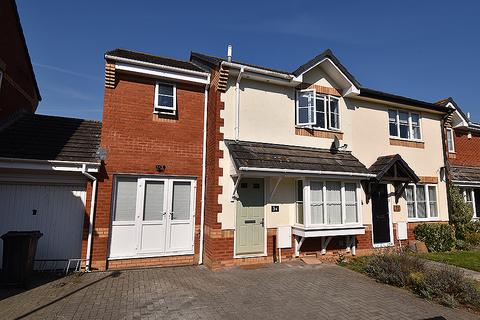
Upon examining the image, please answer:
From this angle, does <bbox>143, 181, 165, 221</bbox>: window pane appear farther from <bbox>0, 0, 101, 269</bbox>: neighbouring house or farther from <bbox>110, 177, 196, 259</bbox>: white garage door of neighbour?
<bbox>0, 0, 101, 269</bbox>: neighbouring house

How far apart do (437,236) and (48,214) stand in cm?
1322

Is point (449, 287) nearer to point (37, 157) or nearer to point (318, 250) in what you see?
point (318, 250)

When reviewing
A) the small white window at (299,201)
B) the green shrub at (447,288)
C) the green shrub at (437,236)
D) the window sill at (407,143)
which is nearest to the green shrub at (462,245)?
the green shrub at (437,236)

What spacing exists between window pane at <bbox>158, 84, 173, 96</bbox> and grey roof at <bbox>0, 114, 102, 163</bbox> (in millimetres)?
2521

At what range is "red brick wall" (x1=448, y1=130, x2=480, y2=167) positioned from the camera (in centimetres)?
1440

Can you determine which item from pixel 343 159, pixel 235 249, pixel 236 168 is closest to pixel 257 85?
pixel 236 168

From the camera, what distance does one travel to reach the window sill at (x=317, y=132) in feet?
32.8

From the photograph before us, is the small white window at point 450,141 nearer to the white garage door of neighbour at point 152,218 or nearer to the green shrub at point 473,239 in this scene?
the green shrub at point 473,239

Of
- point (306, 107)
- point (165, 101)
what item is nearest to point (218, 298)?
point (165, 101)

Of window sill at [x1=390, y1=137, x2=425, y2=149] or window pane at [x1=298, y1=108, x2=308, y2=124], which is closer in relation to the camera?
window pane at [x1=298, y1=108, x2=308, y2=124]

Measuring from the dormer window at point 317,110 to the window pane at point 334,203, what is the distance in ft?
7.35

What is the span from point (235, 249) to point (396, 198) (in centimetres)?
693

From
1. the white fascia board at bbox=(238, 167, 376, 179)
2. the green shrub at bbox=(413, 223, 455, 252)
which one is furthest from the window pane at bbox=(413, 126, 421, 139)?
the white fascia board at bbox=(238, 167, 376, 179)

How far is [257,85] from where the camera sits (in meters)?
9.55
